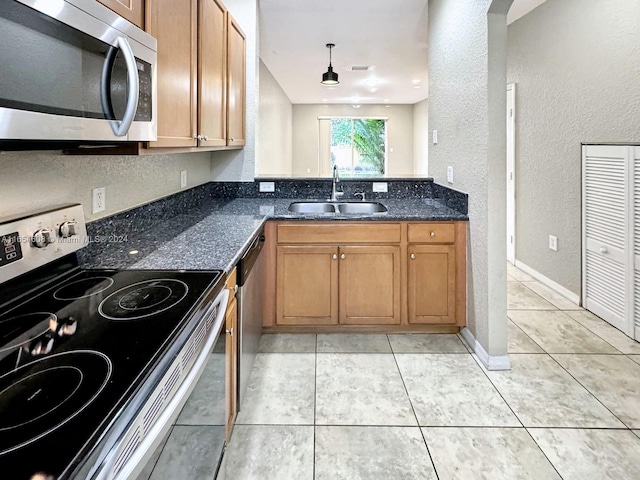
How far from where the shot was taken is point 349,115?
36.9 ft

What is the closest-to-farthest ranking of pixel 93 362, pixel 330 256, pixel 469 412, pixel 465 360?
pixel 93 362 → pixel 469 412 → pixel 465 360 → pixel 330 256

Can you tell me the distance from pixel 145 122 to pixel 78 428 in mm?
981

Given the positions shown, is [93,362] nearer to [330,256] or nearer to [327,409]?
[327,409]

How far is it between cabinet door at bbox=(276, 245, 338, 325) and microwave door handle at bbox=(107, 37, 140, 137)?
1.70m

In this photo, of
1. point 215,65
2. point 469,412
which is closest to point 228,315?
point 469,412

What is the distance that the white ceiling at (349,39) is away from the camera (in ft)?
12.1

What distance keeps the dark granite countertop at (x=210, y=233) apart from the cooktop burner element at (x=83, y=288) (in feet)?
0.46

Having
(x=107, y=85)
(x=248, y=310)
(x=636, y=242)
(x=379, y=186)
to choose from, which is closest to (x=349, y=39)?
(x=379, y=186)

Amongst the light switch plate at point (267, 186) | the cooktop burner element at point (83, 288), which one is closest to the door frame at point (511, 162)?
the light switch plate at point (267, 186)

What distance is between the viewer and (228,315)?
5.23 ft

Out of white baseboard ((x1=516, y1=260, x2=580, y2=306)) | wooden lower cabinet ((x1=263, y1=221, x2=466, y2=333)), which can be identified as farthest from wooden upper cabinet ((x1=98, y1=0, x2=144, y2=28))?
white baseboard ((x1=516, y1=260, x2=580, y2=306))

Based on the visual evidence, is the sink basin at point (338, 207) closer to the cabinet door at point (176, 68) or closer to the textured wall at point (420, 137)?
the cabinet door at point (176, 68)

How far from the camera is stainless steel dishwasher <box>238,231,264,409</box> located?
1.89 m

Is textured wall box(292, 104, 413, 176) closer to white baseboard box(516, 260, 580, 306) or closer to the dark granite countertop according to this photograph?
white baseboard box(516, 260, 580, 306)
